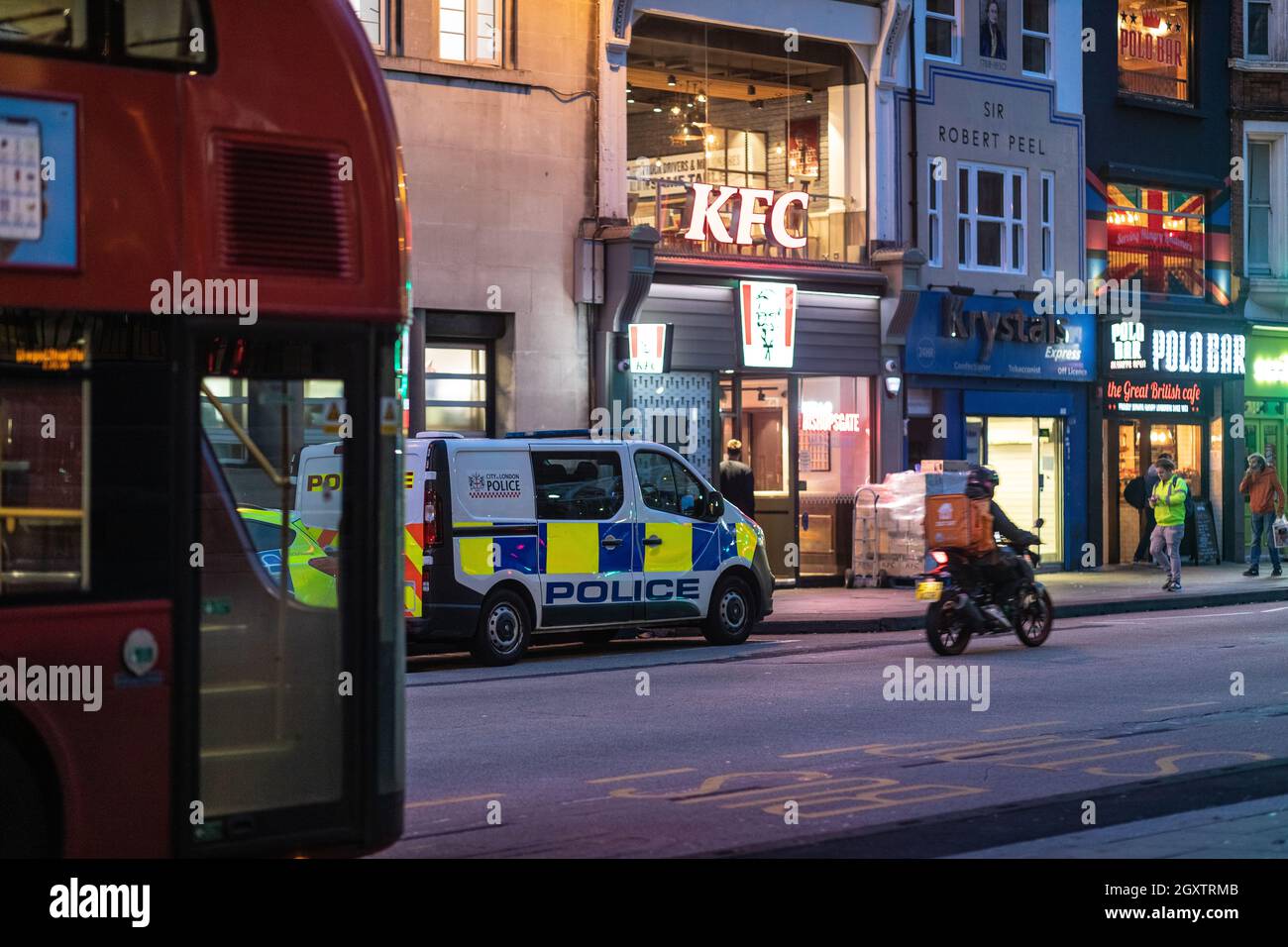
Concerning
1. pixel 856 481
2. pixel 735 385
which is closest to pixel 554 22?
pixel 735 385

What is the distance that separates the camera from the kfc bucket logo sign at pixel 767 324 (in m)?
26.2

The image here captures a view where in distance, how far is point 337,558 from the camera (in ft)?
23.6

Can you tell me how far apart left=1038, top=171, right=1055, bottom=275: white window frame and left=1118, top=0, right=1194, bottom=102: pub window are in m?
2.78

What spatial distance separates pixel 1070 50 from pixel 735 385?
972 centimetres

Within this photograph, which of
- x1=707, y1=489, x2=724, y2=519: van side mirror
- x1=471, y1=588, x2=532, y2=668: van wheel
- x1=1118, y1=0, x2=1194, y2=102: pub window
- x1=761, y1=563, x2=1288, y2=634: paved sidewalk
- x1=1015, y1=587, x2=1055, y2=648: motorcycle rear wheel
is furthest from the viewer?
x1=1118, y1=0, x2=1194, y2=102: pub window

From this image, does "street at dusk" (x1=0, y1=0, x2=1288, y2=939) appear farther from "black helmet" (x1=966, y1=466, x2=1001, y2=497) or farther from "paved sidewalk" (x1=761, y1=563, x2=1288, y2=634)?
"paved sidewalk" (x1=761, y1=563, x2=1288, y2=634)

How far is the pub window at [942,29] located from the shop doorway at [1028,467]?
581cm

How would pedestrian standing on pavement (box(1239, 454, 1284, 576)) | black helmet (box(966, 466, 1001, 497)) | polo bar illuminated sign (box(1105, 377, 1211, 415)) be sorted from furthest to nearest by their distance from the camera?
polo bar illuminated sign (box(1105, 377, 1211, 415)) < pedestrian standing on pavement (box(1239, 454, 1284, 576)) < black helmet (box(966, 466, 1001, 497))

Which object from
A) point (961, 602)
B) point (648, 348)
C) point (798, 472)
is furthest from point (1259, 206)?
point (961, 602)

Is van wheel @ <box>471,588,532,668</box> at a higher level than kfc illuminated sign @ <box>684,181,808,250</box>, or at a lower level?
lower

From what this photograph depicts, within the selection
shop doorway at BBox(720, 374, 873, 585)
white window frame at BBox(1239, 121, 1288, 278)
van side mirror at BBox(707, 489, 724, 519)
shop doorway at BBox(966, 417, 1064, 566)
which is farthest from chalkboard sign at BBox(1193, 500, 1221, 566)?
van side mirror at BBox(707, 489, 724, 519)

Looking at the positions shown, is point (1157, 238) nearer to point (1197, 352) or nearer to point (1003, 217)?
point (1197, 352)

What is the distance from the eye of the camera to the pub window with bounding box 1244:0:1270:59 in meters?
34.6
